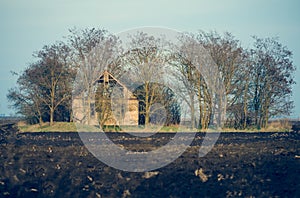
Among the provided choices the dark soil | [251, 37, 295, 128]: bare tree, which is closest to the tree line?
[251, 37, 295, 128]: bare tree

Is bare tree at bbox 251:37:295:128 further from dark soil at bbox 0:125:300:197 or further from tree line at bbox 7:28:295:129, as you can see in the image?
dark soil at bbox 0:125:300:197

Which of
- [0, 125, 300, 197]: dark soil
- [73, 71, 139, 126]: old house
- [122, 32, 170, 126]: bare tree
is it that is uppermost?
[122, 32, 170, 126]: bare tree

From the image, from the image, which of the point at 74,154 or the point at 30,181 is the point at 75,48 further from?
the point at 30,181

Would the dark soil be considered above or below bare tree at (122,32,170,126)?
below

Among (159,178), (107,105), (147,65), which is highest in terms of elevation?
(147,65)

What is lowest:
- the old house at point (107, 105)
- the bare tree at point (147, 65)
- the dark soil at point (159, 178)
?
the dark soil at point (159, 178)

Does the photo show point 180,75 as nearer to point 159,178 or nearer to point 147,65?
point 147,65

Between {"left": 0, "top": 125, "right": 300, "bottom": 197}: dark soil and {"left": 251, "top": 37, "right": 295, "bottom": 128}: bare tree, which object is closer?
{"left": 0, "top": 125, "right": 300, "bottom": 197}: dark soil

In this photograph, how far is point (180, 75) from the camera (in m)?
43.5

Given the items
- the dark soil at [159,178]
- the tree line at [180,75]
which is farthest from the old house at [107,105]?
the dark soil at [159,178]

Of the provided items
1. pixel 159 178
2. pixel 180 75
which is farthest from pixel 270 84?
pixel 159 178

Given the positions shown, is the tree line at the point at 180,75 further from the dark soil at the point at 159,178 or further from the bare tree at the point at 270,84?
the dark soil at the point at 159,178

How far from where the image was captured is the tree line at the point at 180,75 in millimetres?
43250

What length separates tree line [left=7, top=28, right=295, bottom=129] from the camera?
142 feet
